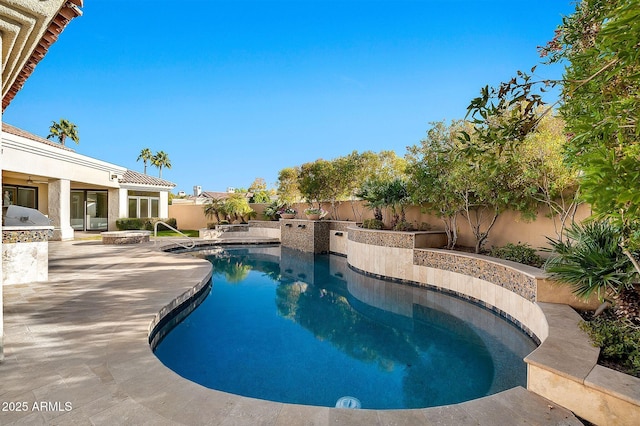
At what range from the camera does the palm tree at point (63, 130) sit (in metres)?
37.1

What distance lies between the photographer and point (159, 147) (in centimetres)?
5253

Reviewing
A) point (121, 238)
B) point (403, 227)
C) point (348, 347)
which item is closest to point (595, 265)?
point (348, 347)

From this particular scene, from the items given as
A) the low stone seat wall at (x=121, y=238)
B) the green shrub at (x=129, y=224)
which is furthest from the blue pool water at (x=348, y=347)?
the green shrub at (x=129, y=224)

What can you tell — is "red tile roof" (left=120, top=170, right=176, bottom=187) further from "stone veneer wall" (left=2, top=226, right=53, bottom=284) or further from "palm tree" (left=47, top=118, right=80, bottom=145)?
"palm tree" (left=47, top=118, right=80, bottom=145)

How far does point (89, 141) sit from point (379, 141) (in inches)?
1558

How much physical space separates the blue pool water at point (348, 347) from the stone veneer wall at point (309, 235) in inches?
306

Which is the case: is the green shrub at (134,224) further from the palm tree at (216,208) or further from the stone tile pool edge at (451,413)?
the stone tile pool edge at (451,413)

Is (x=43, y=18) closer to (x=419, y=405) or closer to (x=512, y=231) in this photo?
(x=419, y=405)

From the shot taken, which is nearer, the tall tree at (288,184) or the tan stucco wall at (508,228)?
the tan stucco wall at (508,228)

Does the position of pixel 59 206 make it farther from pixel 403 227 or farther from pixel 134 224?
pixel 403 227

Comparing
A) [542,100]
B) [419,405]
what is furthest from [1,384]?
[542,100]

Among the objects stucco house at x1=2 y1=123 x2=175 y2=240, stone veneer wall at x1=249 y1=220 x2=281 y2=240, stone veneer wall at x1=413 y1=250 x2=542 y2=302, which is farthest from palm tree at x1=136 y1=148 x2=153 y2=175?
stone veneer wall at x1=413 y1=250 x2=542 y2=302

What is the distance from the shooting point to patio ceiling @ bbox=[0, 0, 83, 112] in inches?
151

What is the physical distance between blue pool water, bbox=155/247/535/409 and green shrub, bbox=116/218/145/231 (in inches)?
660
